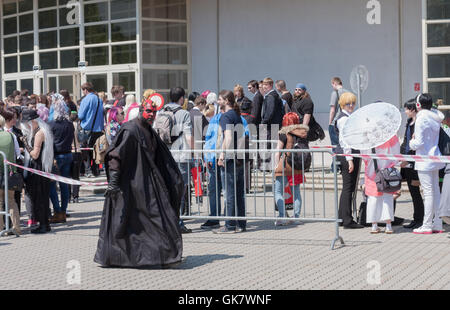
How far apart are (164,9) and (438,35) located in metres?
8.74

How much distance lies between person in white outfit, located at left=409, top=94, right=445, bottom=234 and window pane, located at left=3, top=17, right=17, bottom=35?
1915cm

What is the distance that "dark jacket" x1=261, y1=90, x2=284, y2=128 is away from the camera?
1435cm

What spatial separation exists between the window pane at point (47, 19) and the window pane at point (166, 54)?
3870 millimetres

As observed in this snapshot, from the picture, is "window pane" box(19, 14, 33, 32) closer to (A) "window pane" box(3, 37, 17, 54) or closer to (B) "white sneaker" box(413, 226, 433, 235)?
(A) "window pane" box(3, 37, 17, 54)

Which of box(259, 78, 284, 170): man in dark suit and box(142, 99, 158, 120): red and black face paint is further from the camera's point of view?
box(259, 78, 284, 170): man in dark suit

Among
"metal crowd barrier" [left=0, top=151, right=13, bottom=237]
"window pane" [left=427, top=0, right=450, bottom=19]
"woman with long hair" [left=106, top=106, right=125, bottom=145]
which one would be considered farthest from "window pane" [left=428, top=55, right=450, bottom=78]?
"metal crowd barrier" [left=0, top=151, right=13, bottom=237]

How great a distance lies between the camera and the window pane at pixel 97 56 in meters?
23.2

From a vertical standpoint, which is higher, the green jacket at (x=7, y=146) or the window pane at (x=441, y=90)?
the window pane at (x=441, y=90)

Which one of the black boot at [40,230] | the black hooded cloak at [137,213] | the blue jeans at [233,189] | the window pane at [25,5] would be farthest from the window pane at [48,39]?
the black hooded cloak at [137,213]

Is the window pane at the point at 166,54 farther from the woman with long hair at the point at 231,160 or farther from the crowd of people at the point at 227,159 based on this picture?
the woman with long hair at the point at 231,160

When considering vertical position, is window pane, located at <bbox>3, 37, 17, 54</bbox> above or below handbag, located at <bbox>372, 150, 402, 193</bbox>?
above

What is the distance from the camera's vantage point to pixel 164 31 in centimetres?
2302

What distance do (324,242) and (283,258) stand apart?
1.17m

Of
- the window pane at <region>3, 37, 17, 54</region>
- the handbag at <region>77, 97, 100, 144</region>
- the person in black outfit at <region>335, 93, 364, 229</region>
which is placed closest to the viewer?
the person in black outfit at <region>335, 93, 364, 229</region>
